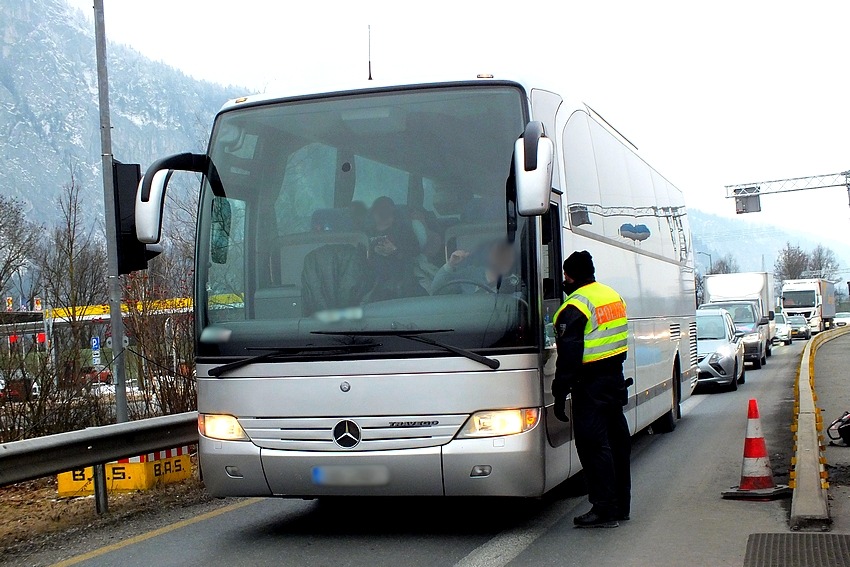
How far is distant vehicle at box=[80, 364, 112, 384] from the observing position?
551 inches

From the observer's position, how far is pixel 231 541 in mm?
7430

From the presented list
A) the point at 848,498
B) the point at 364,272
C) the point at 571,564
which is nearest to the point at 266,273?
the point at 364,272

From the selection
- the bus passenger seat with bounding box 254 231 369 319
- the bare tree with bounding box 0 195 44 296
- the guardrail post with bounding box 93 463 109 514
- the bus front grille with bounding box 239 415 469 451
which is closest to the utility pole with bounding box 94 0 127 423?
the guardrail post with bounding box 93 463 109 514

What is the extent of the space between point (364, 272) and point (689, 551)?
2758mm

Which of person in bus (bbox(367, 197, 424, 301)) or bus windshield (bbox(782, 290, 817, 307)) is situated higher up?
person in bus (bbox(367, 197, 424, 301))

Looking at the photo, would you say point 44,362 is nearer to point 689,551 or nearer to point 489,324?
point 489,324

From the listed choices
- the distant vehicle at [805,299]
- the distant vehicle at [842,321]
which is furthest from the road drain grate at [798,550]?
the distant vehicle at [842,321]

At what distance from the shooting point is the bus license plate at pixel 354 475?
6723 millimetres

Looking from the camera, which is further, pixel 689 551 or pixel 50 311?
pixel 50 311

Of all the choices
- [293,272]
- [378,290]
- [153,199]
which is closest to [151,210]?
[153,199]

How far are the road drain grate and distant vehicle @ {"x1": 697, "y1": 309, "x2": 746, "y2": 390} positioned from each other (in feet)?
44.8

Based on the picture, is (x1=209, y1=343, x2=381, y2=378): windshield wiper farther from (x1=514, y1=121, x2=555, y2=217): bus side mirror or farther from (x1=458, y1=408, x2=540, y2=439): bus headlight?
(x1=514, y1=121, x2=555, y2=217): bus side mirror

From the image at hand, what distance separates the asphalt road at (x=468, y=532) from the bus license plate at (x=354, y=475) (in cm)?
47

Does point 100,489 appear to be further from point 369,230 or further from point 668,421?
point 668,421
